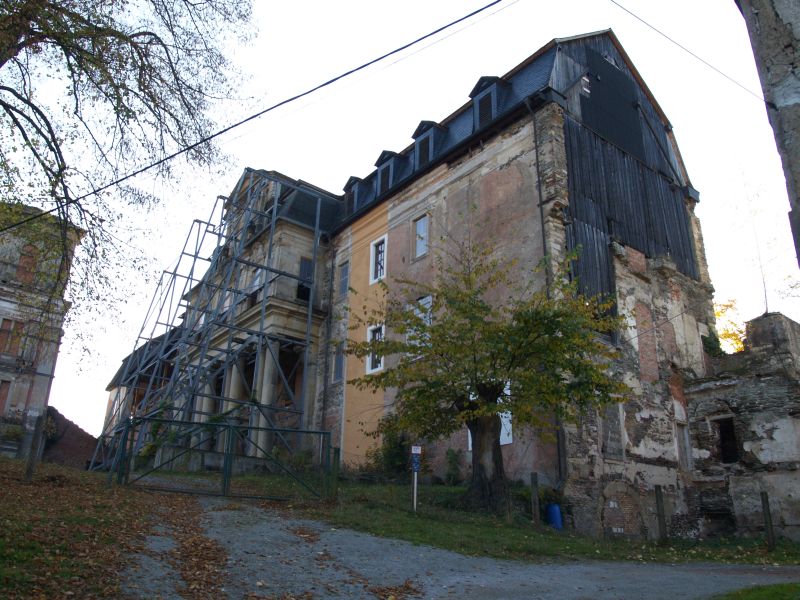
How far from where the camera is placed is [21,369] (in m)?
33.7

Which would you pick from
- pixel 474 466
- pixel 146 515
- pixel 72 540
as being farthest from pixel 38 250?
pixel 474 466

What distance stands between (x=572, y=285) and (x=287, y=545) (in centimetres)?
855

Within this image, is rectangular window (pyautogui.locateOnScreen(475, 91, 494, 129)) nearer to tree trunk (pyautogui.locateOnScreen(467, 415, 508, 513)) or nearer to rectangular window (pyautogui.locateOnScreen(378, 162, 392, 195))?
rectangular window (pyautogui.locateOnScreen(378, 162, 392, 195))

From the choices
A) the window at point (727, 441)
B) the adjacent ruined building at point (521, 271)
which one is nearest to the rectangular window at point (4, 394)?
the adjacent ruined building at point (521, 271)

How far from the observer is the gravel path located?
7.50 m

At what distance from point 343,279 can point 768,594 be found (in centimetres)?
2146

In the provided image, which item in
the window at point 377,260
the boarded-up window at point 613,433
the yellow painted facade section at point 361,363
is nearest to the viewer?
the boarded-up window at point 613,433

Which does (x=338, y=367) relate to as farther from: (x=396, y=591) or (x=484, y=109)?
(x=396, y=591)

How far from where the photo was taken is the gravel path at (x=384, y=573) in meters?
7.50

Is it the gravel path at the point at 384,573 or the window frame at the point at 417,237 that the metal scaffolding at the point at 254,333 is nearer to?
the window frame at the point at 417,237

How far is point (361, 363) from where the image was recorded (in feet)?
80.4

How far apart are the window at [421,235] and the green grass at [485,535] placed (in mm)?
9421

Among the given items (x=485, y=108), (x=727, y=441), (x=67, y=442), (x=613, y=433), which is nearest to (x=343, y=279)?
(x=485, y=108)

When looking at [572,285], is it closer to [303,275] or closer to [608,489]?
[608,489]
